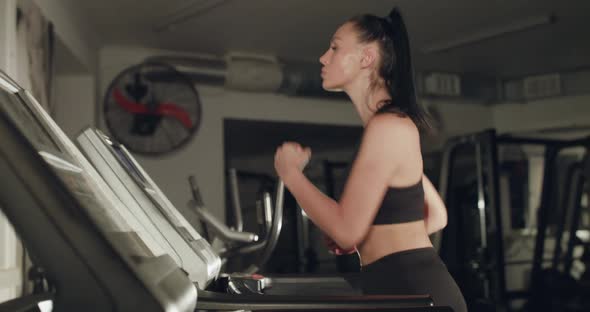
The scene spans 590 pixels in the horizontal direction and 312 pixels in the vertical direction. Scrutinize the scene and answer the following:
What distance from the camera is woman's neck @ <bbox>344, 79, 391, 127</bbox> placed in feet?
3.77

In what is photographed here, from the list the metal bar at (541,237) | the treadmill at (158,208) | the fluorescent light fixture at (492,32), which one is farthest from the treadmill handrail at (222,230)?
the fluorescent light fixture at (492,32)

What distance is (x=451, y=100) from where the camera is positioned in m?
6.42

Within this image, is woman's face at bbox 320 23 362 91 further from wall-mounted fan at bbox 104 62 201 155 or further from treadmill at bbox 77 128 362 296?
wall-mounted fan at bbox 104 62 201 155

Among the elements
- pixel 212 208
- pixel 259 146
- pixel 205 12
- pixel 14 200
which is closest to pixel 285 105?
pixel 212 208

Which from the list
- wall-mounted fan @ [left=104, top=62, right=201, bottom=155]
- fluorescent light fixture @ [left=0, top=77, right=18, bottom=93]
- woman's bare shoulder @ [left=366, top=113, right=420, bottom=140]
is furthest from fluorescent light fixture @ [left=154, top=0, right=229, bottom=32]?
fluorescent light fixture @ [left=0, top=77, right=18, bottom=93]

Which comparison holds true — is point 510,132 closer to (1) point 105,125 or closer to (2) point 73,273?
(1) point 105,125

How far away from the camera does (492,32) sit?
511cm

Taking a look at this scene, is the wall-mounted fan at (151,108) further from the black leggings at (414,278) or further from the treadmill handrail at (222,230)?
the black leggings at (414,278)

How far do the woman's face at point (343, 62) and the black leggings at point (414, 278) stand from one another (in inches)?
13.5

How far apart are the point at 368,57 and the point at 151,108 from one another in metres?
4.21

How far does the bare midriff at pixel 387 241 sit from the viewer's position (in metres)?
1.02

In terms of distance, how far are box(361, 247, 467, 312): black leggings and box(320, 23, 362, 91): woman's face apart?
0.34 metres

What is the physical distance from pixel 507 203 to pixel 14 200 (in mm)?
6608

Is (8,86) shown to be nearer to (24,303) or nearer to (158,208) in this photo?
(24,303)
